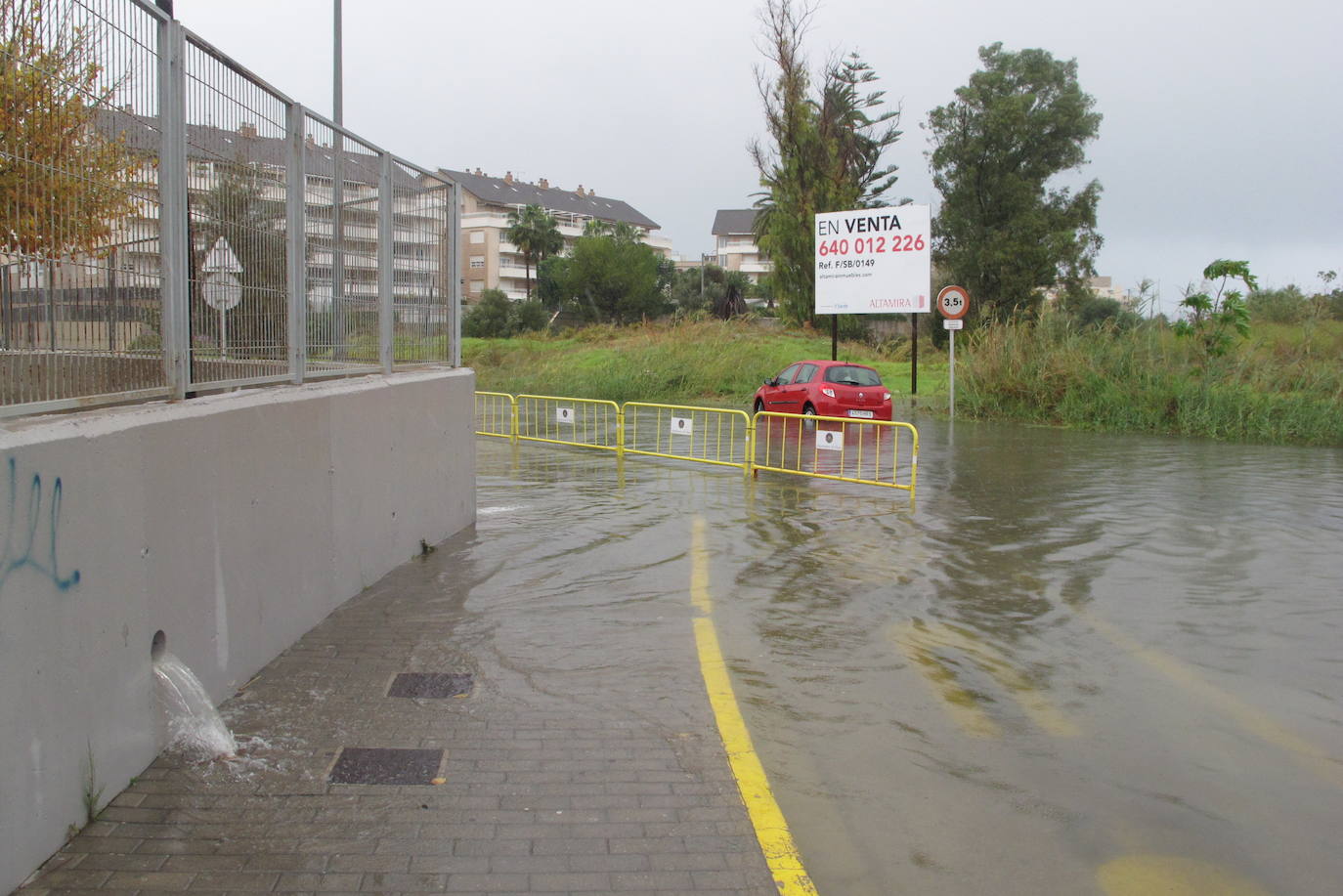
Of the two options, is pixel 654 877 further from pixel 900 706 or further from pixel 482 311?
pixel 482 311

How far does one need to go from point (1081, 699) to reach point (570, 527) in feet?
19.6

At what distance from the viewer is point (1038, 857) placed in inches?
155

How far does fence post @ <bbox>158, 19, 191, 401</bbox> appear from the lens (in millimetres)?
5004

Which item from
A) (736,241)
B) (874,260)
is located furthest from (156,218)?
(736,241)

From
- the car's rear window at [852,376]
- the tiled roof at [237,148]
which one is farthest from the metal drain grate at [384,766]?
the car's rear window at [852,376]

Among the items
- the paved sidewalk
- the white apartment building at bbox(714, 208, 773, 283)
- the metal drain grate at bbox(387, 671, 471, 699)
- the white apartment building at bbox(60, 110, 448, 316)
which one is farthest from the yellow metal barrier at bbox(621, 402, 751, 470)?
the white apartment building at bbox(714, 208, 773, 283)

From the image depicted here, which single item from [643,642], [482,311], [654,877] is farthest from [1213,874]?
[482,311]

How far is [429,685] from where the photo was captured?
18.9 ft

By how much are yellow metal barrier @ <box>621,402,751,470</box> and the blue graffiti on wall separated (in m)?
10.2

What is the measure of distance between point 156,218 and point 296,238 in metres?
1.90

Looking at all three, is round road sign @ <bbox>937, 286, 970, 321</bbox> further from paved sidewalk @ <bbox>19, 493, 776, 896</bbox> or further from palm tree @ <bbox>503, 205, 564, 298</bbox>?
palm tree @ <bbox>503, 205, 564, 298</bbox>

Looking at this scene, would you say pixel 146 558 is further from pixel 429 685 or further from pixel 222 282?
pixel 222 282

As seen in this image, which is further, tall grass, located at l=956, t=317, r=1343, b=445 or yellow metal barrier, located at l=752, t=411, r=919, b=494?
tall grass, located at l=956, t=317, r=1343, b=445

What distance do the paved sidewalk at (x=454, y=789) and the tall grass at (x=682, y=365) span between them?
82.6 feet
